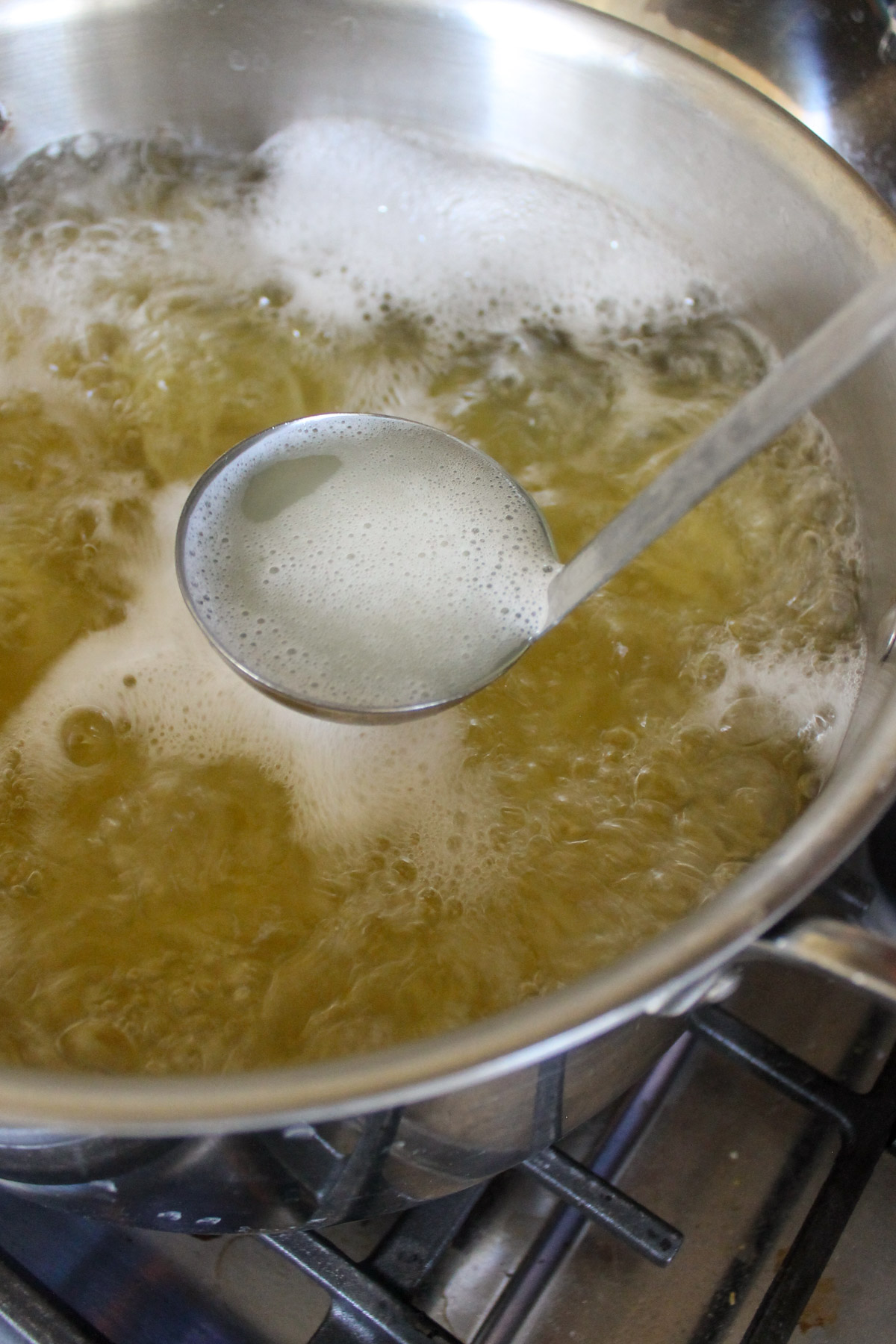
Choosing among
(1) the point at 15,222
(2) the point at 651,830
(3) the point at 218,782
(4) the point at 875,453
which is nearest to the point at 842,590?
(4) the point at 875,453

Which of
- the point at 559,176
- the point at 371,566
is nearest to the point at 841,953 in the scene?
the point at 371,566

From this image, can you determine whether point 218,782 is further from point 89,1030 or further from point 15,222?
point 15,222

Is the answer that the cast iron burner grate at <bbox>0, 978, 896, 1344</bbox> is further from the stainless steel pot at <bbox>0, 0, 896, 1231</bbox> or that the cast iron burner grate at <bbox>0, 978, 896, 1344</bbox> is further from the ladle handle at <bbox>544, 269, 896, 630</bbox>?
the ladle handle at <bbox>544, 269, 896, 630</bbox>

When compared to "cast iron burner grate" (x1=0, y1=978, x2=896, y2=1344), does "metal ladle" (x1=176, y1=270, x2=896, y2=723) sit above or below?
above

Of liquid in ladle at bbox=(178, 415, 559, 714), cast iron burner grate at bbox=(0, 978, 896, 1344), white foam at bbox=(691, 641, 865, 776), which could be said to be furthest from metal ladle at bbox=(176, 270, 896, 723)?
cast iron burner grate at bbox=(0, 978, 896, 1344)

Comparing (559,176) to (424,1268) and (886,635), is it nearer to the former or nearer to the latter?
(886,635)

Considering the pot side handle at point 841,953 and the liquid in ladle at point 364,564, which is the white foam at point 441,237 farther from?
the pot side handle at point 841,953
